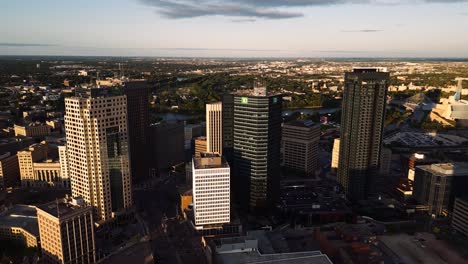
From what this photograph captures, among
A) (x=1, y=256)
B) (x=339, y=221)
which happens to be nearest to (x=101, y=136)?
(x=1, y=256)

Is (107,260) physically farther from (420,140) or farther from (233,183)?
(420,140)

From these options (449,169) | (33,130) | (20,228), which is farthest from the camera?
(33,130)

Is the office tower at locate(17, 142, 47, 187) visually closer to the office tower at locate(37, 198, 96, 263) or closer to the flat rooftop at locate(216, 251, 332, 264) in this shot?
the office tower at locate(37, 198, 96, 263)

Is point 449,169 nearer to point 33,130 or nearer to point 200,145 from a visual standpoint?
point 200,145

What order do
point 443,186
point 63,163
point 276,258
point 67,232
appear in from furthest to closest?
point 63,163 → point 443,186 → point 67,232 → point 276,258

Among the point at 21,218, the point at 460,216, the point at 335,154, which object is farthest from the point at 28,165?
the point at 460,216

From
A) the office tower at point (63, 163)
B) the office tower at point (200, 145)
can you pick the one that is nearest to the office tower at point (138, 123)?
the office tower at point (63, 163)

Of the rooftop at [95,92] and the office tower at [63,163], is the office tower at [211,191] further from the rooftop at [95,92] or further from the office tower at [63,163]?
the office tower at [63,163]
